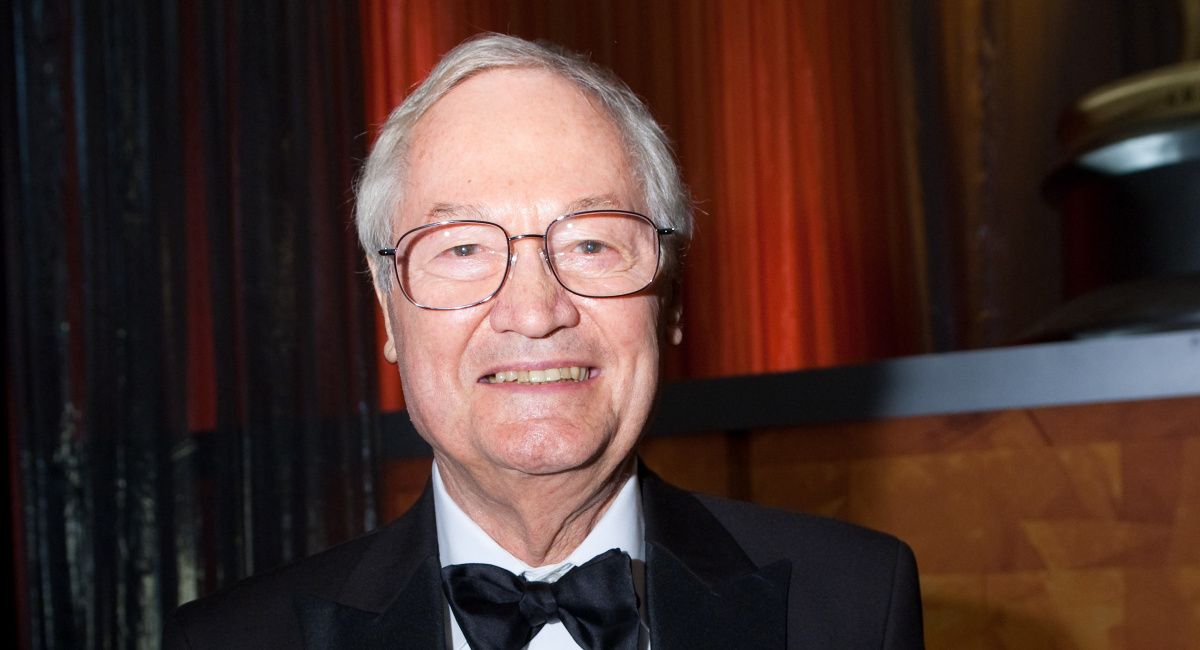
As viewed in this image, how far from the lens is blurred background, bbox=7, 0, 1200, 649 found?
2910 mm

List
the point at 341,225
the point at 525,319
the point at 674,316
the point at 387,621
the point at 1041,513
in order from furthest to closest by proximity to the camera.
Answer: the point at 341,225, the point at 1041,513, the point at 674,316, the point at 387,621, the point at 525,319

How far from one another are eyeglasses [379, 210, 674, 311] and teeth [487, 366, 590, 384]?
8 cm

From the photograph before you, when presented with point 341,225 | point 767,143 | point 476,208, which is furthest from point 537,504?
point 767,143

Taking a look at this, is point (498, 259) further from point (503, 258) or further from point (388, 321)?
point (388, 321)

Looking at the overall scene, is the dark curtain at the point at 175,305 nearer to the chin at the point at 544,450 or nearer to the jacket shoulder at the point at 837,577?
the jacket shoulder at the point at 837,577

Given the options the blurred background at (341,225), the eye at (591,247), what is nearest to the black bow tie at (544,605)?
the eye at (591,247)

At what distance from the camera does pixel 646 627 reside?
1.50 m

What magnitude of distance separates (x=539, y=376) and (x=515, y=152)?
0.81 ft

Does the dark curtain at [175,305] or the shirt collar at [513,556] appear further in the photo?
the dark curtain at [175,305]

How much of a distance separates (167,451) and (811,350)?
163cm

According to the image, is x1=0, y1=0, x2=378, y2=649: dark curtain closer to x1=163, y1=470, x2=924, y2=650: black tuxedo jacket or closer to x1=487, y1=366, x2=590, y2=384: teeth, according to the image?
x1=163, y1=470, x2=924, y2=650: black tuxedo jacket

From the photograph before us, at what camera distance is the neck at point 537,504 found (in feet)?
4.60

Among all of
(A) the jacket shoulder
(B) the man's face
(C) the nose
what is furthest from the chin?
(A) the jacket shoulder

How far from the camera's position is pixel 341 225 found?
2955mm
